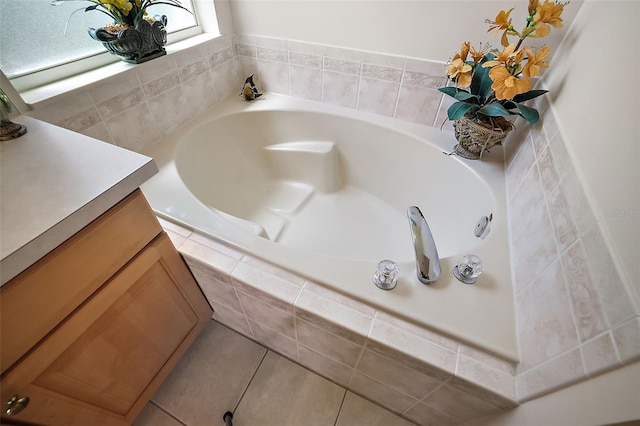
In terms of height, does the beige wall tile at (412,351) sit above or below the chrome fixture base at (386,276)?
below

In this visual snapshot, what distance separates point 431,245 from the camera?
642 mm

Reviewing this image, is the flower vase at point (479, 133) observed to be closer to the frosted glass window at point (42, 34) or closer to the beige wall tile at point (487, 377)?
the beige wall tile at point (487, 377)

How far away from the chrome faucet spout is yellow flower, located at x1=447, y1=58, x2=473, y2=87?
490 millimetres

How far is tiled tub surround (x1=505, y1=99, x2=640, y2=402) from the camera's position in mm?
384

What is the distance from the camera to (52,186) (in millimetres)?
523

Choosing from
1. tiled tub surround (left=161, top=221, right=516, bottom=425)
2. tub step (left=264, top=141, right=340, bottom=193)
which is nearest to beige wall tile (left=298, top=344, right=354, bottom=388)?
tiled tub surround (left=161, top=221, right=516, bottom=425)

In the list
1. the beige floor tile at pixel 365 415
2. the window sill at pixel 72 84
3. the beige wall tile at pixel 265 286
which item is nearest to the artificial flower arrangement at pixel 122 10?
the window sill at pixel 72 84

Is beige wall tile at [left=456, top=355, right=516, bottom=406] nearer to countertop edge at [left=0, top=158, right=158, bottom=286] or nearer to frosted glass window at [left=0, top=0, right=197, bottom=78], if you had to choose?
countertop edge at [left=0, top=158, right=158, bottom=286]

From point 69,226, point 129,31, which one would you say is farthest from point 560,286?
point 129,31

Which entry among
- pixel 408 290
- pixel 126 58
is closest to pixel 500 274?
pixel 408 290

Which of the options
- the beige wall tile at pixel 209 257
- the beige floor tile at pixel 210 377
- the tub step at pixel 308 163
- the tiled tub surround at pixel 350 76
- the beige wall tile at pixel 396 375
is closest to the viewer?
the beige wall tile at pixel 396 375

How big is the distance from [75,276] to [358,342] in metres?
0.62

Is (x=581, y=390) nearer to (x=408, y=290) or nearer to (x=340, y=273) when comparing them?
(x=408, y=290)

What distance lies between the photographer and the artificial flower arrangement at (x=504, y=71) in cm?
69
